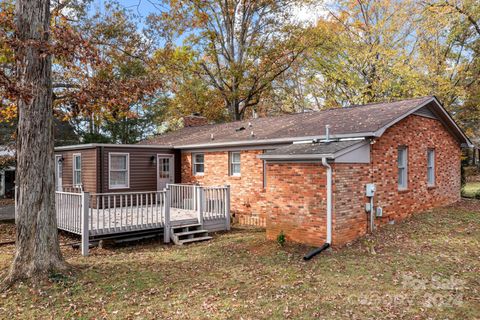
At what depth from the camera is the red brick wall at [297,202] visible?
8875 mm

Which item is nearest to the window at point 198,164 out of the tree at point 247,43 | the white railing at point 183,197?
the white railing at point 183,197

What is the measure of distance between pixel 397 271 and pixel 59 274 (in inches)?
262

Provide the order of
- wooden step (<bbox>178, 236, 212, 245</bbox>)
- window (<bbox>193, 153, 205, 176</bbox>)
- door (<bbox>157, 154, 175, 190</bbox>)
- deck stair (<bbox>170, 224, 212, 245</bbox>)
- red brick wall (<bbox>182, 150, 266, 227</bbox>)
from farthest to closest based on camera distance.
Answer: door (<bbox>157, 154, 175, 190</bbox>), window (<bbox>193, 153, 205, 176</bbox>), red brick wall (<bbox>182, 150, 266, 227</bbox>), deck stair (<bbox>170, 224, 212, 245</bbox>), wooden step (<bbox>178, 236, 212, 245</bbox>)

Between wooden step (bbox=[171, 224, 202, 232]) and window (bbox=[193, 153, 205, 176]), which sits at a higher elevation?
window (bbox=[193, 153, 205, 176])

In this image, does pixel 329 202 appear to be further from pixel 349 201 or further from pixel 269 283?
pixel 269 283

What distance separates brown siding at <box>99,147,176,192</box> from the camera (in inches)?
562

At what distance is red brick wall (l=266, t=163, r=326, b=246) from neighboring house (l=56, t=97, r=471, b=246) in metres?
0.03

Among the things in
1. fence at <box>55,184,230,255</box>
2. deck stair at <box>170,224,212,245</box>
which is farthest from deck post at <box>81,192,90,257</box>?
deck stair at <box>170,224,212,245</box>

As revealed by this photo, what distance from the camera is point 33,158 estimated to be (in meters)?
6.64

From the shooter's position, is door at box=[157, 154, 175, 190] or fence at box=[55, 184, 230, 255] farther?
door at box=[157, 154, 175, 190]

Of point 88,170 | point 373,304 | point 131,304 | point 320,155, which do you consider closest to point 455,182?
point 320,155

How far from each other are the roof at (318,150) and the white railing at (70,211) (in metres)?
5.42

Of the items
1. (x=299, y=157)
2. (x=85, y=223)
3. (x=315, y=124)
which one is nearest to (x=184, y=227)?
(x=85, y=223)

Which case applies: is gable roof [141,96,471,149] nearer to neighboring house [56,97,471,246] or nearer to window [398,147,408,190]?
neighboring house [56,97,471,246]
